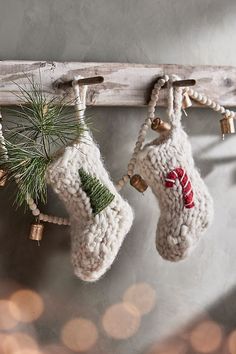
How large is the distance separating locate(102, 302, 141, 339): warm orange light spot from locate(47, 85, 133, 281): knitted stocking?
0.20m

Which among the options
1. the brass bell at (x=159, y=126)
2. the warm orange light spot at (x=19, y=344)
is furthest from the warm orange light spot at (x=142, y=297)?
the brass bell at (x=159, y=126)

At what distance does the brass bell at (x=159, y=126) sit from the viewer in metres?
1.40

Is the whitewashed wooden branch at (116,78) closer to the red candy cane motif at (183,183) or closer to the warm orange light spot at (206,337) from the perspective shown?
the red candy cane motif at (183,183)

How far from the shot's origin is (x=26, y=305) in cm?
142

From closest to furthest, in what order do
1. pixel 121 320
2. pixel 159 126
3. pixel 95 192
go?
pixel 95 192, pixel 159 126, pixel 121 320

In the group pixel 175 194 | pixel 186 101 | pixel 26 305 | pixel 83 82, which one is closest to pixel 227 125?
pixel 186 101

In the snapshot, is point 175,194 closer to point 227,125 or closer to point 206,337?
point 227,125

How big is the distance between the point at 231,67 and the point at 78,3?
1.21ft

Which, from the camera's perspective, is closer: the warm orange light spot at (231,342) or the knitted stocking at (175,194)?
the knitted stocking at (175,194)

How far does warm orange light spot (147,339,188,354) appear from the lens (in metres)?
1.53

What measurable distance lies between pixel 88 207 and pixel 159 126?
0.24m

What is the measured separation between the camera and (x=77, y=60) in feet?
4.68

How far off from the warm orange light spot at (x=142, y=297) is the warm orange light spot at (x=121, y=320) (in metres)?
0.01

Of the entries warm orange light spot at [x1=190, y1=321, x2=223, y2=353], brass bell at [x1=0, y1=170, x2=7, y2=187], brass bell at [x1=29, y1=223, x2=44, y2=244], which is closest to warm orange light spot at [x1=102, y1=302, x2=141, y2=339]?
warm orange light spot at [x1=190, y1=321, x2=223, y2=353]
